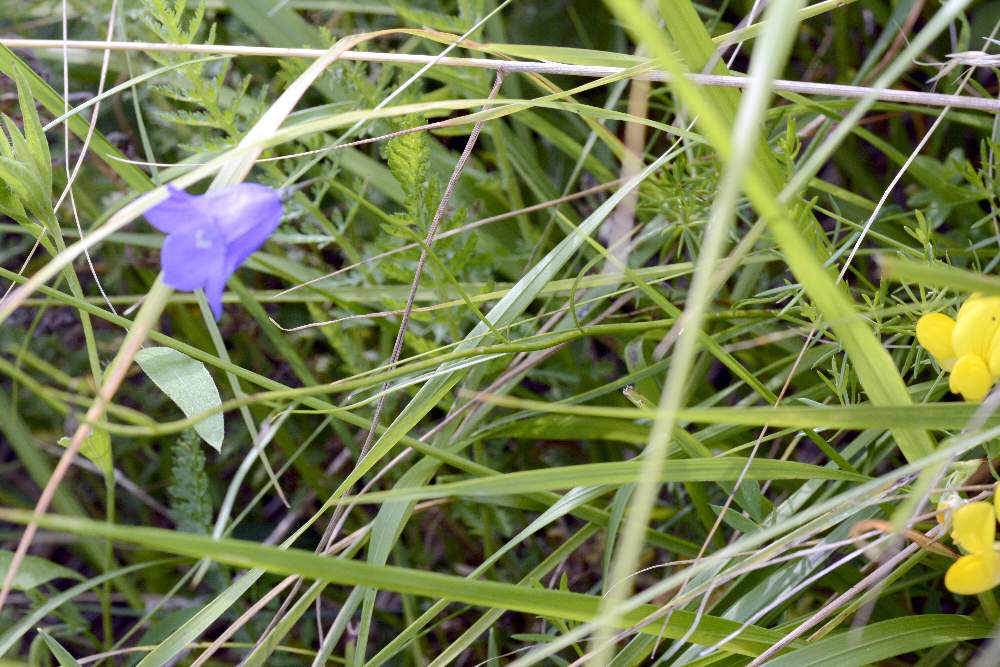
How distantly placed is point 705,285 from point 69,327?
5.29ft

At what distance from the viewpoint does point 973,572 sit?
0.70 m

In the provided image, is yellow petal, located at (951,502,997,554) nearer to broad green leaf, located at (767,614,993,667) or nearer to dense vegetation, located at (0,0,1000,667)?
dense vegetation, located at (0,0,1000,667)

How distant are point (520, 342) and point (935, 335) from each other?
415mm

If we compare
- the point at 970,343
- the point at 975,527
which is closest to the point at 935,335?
the point at 970,343

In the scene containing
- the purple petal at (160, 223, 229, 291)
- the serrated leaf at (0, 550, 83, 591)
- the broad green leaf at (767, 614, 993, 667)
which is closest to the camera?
the purple petal at (160, 223, 229, 291)

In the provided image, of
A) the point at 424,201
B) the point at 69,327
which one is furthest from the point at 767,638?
the point at 69,327

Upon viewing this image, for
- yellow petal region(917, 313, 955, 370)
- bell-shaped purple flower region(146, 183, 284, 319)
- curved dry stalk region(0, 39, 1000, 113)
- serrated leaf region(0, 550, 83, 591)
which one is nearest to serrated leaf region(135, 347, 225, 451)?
bell-shaped purple flower region(146, 183, 284, 319)

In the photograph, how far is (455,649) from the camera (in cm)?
99

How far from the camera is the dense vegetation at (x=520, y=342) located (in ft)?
2.31

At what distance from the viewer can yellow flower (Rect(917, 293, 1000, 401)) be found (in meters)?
0.74

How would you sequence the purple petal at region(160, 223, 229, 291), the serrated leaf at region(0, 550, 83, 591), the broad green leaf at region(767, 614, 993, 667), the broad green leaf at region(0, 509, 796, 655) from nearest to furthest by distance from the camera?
the broad green leaf at region(0, 509, 796, 655), the purple petal at region(160, 223, 229, 291), the broad green leaf at region(767, 614, 993, 667), the serrated leaf at region(0, 550, 83, 591)

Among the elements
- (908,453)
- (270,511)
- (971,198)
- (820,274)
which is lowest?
(270,511)

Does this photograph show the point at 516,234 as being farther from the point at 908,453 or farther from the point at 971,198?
the point at 908,453

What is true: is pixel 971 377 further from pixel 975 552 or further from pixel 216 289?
pixel 216 289
